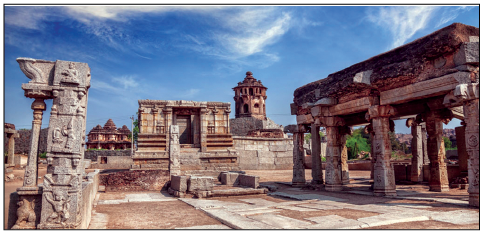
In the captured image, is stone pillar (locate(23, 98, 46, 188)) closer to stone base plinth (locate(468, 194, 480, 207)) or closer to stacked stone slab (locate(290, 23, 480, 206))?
stacked stone slab (locate(290, 23, 480, 206))

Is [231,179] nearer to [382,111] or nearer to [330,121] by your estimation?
[330,121]

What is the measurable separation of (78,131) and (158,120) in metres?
16.6

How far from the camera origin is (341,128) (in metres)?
14.4

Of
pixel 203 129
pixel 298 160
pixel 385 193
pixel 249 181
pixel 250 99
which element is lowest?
pixel 385 193

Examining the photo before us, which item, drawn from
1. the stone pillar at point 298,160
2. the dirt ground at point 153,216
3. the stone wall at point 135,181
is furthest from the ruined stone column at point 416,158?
the stone wall at point 135,181

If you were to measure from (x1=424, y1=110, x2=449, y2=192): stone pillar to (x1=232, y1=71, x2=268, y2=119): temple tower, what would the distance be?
141ft

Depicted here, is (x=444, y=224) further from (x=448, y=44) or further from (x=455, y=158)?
(x=455, y=158)

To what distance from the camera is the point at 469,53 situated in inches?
296

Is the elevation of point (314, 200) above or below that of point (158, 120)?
below

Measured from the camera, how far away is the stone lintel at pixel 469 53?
7.51 meters

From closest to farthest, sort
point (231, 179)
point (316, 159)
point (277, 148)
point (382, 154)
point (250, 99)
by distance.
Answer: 1. point (382, 154)
2. point (316, 159)
3. point (231, 179)
4. point (277, 148)
5. point (250, 99)

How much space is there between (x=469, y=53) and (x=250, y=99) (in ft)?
157

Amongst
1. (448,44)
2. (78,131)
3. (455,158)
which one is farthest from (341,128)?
(455,158)

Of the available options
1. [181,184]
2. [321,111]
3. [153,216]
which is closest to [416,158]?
[321,111]
